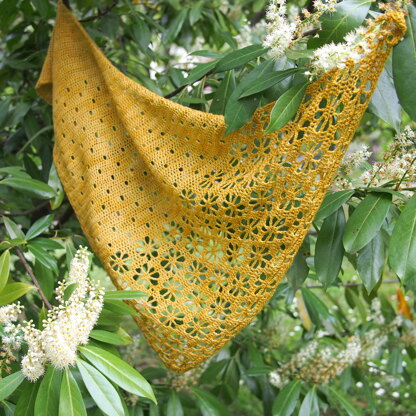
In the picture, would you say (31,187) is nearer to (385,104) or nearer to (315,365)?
(385,104)

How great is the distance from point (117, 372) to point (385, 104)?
1.87 feet

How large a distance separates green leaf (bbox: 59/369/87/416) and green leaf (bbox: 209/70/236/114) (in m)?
0.54

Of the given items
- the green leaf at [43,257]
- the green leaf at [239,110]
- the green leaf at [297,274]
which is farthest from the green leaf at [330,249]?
the green leaf at [43,257]

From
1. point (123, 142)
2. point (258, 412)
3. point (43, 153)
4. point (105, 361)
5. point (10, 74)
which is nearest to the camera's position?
point (105, 361)

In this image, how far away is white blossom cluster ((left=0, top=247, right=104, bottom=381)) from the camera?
24.2 inches

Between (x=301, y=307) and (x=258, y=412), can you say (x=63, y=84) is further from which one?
(x=258, y=412)

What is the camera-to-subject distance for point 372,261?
0.82 meters

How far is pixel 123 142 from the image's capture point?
0.94 metres

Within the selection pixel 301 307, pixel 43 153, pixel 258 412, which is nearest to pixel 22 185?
pixel 43 153

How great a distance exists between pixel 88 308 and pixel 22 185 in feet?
1.25

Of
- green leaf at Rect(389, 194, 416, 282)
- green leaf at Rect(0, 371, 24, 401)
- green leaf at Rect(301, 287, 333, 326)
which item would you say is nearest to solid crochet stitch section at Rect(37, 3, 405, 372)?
green leaf at Rect(389, 194, 416, 282)

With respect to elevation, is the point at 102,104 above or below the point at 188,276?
above

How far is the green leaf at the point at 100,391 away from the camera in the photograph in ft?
2.00

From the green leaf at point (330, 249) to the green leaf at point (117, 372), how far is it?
0.34 m
